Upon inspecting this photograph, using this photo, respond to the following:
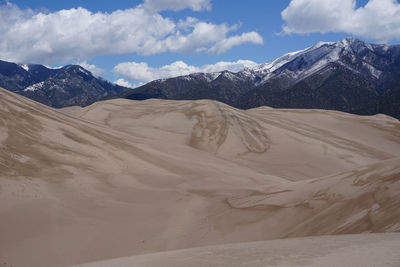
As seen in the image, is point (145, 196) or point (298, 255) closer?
point (298, 255)

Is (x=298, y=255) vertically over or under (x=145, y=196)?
over

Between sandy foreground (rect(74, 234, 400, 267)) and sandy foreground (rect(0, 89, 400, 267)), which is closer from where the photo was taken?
sandy foreground (rect(74, 234, 400, 267))

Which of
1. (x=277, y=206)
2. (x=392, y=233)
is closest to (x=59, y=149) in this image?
(x=277, y=206)

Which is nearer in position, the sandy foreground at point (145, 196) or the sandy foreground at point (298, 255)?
the sandy foreground at point (298, 255)

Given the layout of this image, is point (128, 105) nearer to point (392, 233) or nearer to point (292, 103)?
point (392, 233)
